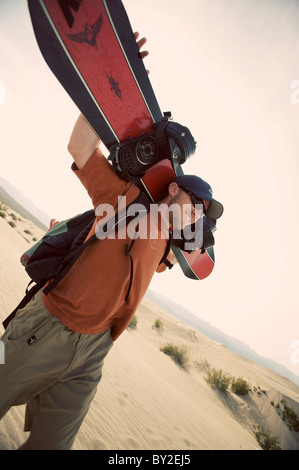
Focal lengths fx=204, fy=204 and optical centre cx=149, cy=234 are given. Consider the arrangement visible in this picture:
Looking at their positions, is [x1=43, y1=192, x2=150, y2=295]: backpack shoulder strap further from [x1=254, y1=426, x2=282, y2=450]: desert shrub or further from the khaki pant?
[x1=254, y1=426, x2=282, y2=450]: desert shrub

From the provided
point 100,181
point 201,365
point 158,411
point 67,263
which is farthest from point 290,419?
point 100,181

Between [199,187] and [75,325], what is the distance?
1527 mm

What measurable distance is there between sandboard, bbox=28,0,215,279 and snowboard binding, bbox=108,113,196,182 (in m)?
0.08

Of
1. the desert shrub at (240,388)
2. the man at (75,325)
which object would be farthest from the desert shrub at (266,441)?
the man at (75,325)

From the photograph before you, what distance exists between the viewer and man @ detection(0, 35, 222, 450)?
4.27ft

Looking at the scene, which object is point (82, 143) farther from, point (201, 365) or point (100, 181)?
point (201, 365)

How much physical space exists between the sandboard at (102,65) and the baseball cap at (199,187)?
0.16m

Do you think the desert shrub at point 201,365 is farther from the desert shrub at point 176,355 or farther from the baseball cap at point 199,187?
the baseball cap at point 199,187

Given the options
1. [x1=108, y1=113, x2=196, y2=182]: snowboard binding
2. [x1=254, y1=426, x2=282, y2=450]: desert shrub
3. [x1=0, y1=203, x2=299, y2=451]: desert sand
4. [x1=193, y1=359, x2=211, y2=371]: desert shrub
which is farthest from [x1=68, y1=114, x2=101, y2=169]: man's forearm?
[x1=193, y1=359, x2=211, y2=371]: desert shrub

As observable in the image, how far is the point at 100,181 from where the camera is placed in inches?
59.5

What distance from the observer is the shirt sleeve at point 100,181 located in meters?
1.50

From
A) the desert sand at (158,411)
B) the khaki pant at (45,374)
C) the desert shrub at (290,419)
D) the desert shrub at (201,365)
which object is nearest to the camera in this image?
the khaki pant at (45,374)

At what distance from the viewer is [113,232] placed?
1479 millimetres
